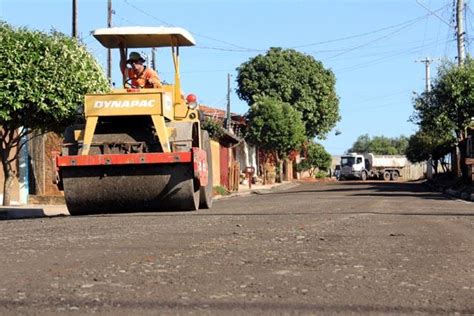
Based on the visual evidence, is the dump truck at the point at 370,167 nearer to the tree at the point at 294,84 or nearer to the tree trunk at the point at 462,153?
the tree at the point at 294,84

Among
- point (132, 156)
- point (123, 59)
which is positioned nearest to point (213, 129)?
point (123, 59)

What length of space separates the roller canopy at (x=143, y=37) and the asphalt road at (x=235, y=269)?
463cm

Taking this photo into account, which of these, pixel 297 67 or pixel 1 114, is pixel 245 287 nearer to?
pixel 1 114

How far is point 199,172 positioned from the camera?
12867 mm

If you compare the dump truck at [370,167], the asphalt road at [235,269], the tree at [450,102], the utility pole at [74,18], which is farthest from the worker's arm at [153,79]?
the dump truck at [370,167]

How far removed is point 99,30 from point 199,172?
3793 millimetres

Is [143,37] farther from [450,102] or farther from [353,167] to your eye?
[353,167]

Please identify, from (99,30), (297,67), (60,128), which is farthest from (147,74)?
(297,67)

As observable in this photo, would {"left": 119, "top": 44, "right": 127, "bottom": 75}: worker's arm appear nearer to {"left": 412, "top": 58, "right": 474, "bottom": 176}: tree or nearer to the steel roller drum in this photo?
the steel roller drum

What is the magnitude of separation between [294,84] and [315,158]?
44.7 ft

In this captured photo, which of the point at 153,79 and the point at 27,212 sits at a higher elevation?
the point at 153,79

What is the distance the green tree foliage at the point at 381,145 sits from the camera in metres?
134

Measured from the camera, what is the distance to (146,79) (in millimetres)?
14094

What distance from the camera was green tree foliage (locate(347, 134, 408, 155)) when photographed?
134 meters
